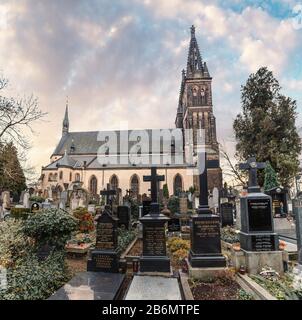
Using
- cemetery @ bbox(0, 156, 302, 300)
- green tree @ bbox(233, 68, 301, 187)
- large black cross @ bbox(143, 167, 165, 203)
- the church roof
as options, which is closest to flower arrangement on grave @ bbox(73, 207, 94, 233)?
cemetery @ bbox(0, 156, 302, 300)

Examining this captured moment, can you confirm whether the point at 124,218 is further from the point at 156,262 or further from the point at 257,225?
the point at 257,225

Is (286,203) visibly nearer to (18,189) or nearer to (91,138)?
(18,189)

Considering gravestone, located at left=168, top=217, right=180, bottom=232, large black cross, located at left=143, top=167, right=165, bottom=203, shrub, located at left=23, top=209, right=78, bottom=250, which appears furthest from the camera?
gravestone, located at left=168, top=217, right=180, bottom=232

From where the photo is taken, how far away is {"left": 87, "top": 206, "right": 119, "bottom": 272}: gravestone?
6090mm

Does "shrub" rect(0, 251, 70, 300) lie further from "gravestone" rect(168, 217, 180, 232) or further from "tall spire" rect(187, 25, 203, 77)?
"tall spire" rect(187, 25, 203, 77)

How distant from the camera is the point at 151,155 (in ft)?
143

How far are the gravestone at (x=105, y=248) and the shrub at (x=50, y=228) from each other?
834 mm

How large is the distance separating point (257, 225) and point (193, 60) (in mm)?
43141

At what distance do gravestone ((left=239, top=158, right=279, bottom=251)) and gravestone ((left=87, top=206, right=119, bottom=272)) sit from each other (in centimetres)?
359

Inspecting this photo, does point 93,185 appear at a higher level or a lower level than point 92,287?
higher

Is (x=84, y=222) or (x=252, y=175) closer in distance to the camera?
(x=252, y=175)

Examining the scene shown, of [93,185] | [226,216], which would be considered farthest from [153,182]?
[93,185]

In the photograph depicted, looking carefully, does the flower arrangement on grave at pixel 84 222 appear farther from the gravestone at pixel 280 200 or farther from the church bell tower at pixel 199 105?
the church bell tower at pixel 199 105

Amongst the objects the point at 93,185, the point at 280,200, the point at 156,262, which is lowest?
the point at 156,262
